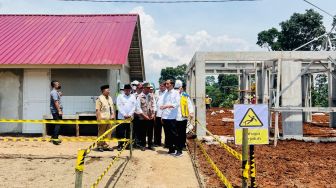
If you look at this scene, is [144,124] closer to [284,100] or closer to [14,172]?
[14,172]

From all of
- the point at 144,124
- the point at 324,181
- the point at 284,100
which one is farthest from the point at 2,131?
the point at 324,181

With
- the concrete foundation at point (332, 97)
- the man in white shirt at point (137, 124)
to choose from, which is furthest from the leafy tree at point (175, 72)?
the man in white shirt at point (137, 124)

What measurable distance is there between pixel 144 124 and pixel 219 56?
4066mm

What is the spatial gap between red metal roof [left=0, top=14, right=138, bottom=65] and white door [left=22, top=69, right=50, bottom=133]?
59 cm

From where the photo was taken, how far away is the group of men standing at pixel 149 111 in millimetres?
9773

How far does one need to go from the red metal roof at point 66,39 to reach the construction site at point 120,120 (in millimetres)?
39

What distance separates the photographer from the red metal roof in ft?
43.9

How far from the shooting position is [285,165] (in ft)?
28.5

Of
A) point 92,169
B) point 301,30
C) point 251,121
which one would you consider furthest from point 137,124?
point 301,30

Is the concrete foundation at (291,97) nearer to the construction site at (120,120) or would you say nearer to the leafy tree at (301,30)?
the construction site at (120,120)

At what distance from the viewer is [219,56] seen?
1331cm

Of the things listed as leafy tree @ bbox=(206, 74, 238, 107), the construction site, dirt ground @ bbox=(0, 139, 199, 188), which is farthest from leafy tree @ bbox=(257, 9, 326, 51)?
dirt ground @ bbox=(0, 139, 199, 188)

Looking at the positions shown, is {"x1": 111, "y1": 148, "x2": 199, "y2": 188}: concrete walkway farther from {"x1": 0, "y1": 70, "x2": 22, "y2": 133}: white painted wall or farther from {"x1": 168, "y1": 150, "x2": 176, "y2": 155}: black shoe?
{"x1": 0, "y1": 70, "x2": 22, "y2": 133}: white painted wall

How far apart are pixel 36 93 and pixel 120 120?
17.7 feet
